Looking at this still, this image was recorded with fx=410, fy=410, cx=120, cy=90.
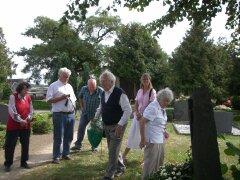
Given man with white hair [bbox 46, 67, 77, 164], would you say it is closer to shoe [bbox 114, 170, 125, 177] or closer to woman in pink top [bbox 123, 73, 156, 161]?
woman in pink top [bbox 123, 73, 156, 161]

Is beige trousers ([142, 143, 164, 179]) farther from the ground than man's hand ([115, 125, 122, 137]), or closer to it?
closer to it

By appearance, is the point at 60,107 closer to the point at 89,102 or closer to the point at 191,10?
the point at 89,102

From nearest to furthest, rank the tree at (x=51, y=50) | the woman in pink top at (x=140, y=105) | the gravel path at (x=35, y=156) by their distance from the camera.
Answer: the gravel path at (x=35, y=156) < the woman in pink top at (x=140, y=105) < the tree at (x=51, y=50)

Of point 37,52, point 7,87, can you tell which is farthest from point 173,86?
point 37,52

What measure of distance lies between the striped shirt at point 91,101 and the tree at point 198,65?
2208cm

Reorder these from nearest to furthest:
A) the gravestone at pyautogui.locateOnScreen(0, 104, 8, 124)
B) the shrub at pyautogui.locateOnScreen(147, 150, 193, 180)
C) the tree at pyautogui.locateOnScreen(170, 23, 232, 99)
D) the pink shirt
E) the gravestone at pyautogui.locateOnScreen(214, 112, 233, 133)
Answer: the shrub at pyautogui.locateOnScreen(147, 150, 193, 180) → the pink shirt → the gravestone at pyautogui.locateOnScreen(214, 112, 233, 133) → the gravestone at pyautogui.locateOnScreen(0, 104, 8, 124) → the tree at pyautogui.locateOnScreen(170, 23, 232, 99)

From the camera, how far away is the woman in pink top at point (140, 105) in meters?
8.33

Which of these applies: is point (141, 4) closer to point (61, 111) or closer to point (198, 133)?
point (61, 111)

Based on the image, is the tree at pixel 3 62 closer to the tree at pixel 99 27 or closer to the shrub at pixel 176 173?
the tree at pixel 99 27

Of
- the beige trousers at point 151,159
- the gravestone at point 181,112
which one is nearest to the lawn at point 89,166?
the beige trousers at point 151,159

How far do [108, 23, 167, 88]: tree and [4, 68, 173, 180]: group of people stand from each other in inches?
1192

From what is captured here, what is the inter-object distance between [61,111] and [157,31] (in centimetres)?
259

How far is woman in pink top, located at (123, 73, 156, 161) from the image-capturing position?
833 cm

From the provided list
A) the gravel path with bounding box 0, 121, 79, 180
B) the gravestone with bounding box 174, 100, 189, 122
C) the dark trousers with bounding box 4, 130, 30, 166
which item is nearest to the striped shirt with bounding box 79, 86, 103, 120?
the gravel path with bounding box 0, 121, 79, 180
